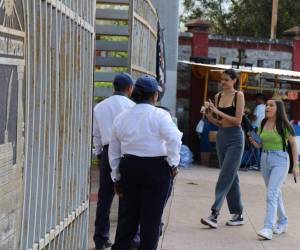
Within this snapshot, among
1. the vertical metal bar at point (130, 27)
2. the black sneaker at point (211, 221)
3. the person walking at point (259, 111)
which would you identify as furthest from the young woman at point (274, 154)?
the person walking at point (259, 111)

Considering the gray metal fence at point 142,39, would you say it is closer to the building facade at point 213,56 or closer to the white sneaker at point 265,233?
the white sneaker at point 265,233

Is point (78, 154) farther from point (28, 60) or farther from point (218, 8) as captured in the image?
point (218, 8)

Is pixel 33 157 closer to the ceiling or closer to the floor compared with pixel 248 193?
closer to the ceiling

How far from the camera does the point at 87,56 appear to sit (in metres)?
5.42

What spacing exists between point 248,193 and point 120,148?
19.5 feet

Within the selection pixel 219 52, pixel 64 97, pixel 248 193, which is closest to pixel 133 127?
pixel 64 97

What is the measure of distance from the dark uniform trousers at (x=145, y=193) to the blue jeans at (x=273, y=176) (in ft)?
7.24

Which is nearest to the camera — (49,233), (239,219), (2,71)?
(2,71)

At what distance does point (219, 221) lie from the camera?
337 inches

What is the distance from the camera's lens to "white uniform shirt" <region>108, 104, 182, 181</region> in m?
5.66

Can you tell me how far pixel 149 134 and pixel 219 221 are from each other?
3245 mm

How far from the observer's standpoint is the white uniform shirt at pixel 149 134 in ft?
18.6

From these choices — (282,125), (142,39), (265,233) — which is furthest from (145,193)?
(142,39)

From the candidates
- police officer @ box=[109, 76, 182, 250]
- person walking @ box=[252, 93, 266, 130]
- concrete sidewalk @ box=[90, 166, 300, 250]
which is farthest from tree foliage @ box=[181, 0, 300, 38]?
police officer @ box=[109, 76, 182, 250]
